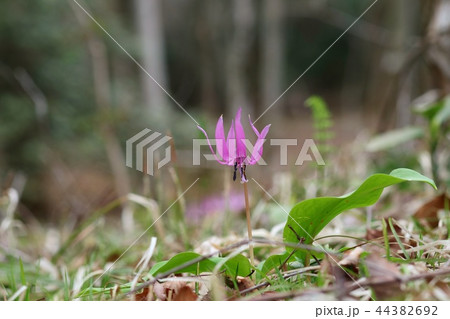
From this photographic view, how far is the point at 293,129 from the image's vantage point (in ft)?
46.1

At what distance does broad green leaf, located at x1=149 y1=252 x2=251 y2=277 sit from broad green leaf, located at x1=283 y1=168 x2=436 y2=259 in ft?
0.28

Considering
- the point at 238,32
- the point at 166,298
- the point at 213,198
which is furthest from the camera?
the point at 238,32

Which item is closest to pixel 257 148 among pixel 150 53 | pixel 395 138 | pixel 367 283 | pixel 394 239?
pixel 367 283

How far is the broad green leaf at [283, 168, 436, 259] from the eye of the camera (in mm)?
761

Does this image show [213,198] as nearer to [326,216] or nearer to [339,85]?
[326,216]

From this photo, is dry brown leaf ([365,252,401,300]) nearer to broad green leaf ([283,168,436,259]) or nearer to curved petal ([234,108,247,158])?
broad green leaf ([283,168,436,259])

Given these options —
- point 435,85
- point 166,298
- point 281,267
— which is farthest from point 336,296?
point 435,85

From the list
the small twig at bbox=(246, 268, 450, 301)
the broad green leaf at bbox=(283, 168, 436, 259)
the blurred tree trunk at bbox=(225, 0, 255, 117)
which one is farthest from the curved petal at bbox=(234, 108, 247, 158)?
the blurred tree trunk at bbox=(225, 0, 255, 117)

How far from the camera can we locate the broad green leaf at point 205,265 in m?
0.78

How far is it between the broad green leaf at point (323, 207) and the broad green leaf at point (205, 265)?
86 mm

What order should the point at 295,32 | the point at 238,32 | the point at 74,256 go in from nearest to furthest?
the point at 74,256
the point at 238,32
the point at 295,32

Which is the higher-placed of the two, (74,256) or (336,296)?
(336,296)

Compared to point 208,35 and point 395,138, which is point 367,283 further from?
point 208,35
